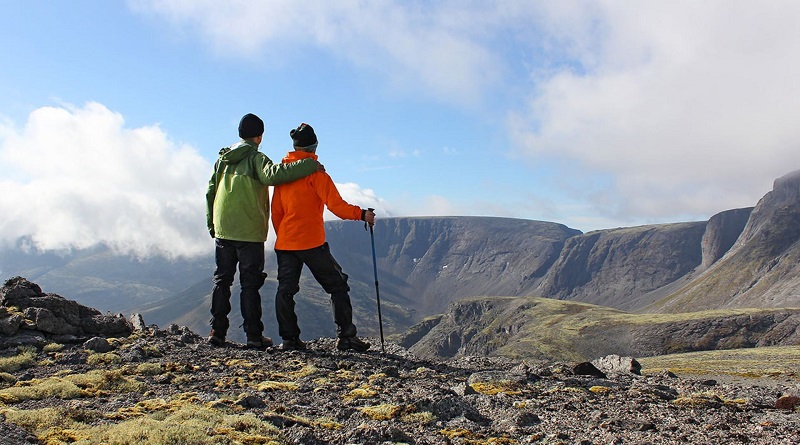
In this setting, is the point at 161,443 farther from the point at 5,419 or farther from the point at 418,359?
the point at 418,359

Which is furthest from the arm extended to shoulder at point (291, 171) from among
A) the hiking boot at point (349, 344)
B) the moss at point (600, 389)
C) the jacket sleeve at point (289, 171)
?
the moss at point (600, 389)

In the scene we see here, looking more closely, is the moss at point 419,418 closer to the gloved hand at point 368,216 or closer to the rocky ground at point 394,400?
the rocky ground at point 394,400

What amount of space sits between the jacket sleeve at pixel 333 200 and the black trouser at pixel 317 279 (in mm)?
1104

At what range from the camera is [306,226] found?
544 inches

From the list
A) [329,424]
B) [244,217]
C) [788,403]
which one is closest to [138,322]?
[244,217]

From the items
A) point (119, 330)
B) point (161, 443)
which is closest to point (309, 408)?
point (161, 443)

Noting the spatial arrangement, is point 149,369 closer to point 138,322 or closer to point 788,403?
point 138,322

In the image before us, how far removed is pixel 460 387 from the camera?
10.8m

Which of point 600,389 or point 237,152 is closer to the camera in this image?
point 600,389

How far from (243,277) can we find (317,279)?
2036mm

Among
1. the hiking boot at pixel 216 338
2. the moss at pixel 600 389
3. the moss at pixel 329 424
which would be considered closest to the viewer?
the moss at pixel 329 424

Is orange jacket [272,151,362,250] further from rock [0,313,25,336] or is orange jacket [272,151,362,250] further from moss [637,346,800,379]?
moss [637,346,800,379]

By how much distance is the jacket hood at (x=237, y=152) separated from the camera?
47.8 ft

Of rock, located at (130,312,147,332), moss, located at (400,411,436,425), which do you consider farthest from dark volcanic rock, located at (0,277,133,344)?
moss, located at (400,411,436,425)
